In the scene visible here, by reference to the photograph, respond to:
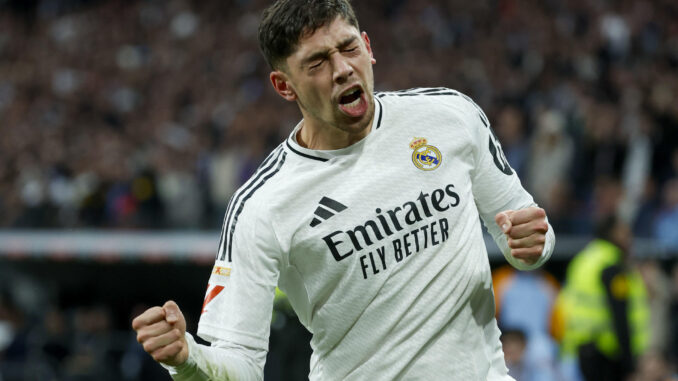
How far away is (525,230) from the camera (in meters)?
3.04

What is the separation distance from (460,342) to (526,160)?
21.4ft

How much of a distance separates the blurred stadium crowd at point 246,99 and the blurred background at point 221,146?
1.0 inches

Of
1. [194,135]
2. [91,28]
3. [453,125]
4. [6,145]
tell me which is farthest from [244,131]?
[453,125]

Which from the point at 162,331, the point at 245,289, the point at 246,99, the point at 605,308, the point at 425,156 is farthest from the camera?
the point at 246,99

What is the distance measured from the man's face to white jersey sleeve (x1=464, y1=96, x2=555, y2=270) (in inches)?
15.5

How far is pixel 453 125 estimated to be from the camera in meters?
3.37

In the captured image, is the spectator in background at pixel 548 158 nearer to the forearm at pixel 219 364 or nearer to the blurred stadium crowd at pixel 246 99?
the blurred stadium crowd at pixel 246 99

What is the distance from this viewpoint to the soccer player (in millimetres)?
3145

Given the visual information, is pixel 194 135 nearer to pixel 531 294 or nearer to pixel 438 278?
pixel 531 294

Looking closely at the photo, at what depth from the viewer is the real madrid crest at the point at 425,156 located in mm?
3303

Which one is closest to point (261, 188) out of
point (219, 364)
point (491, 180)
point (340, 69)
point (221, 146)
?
point (340, 69)

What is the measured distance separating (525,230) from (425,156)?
0.45 meters

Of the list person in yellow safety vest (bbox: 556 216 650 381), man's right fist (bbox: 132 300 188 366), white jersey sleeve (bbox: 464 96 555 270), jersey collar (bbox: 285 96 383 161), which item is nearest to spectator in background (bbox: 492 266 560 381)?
person in yellow safety vest (bbox: 556 216 650 381)

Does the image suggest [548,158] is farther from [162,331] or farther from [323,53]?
[162,331]
